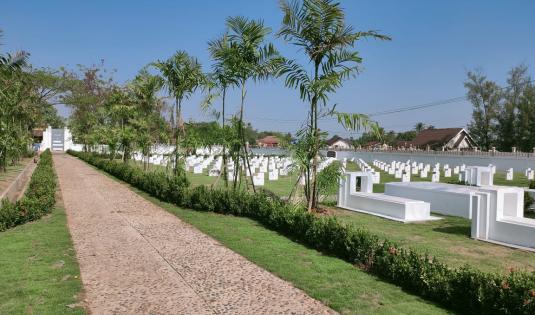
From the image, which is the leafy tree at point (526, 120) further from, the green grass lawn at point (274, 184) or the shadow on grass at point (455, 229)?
the shadow on grass at point (455, 229)

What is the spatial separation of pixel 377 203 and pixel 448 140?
5909 centimetres

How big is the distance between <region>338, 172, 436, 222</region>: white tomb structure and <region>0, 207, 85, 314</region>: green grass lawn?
21.3ft

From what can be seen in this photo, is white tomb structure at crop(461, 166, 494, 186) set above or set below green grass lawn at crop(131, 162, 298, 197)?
above

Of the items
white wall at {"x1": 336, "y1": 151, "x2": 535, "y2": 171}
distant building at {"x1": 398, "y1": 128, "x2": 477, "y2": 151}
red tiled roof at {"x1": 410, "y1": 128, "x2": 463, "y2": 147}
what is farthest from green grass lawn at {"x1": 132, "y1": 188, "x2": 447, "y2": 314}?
red tiled roof at {"x1": 410, "y1": 128, "x2": 463, "y2": 147}

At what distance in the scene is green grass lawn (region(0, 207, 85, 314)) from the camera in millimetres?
4535

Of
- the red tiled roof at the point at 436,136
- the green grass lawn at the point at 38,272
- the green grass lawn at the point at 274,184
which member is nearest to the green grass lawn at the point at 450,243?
the green grass lawn at the point at 38,272

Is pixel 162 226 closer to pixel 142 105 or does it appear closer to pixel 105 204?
pixel 105 204

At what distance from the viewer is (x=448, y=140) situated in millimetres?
65438

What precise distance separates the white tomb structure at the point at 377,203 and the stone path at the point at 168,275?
15.8 ft

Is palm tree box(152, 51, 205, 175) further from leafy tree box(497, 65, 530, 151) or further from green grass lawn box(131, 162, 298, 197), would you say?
leafy tree box(497, 65, 530, 151)

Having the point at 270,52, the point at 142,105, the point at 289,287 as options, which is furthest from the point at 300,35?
the point at 142,105

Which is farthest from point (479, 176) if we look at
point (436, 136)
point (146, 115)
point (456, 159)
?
point (436, 136)

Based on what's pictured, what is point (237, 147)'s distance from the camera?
11.7 metres

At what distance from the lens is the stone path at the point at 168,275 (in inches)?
182
